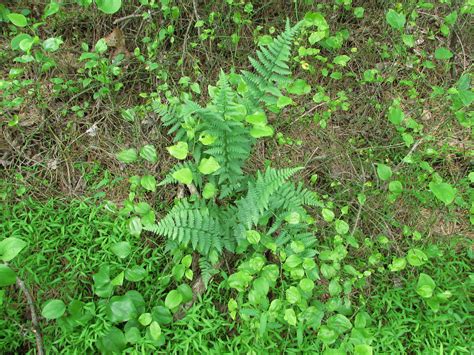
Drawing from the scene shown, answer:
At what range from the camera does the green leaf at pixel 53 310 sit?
1971 millimetres

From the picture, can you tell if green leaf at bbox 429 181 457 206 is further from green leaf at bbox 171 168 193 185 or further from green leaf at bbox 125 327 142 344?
green leaf at bbox 125 327 142 344

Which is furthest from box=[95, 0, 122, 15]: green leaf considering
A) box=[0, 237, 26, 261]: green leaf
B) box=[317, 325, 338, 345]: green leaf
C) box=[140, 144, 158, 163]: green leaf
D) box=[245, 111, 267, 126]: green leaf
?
box=[317, 325, 338, 345]: green leaf

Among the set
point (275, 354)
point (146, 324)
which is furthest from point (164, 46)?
point (275, 354)

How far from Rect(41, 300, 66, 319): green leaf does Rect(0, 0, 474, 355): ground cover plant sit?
1cm

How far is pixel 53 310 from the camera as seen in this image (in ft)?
6.53

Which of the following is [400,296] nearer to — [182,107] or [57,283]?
[182,107]

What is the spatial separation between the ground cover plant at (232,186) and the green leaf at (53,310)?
0.04 ft

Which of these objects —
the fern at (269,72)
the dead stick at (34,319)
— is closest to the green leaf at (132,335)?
the dead stick at (34,319)

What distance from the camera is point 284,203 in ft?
7.61

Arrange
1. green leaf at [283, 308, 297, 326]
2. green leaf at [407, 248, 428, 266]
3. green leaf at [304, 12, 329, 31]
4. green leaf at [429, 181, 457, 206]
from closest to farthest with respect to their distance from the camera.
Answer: green leaf at [283, 308, 297, 326], green leaf at [407, 248, 428, 266], green leaf at [429, 181, 457, 206], green leaf at [304, 12, 329, 31]

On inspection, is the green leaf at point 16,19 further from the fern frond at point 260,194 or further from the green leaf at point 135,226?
the fern frond at point 260,194

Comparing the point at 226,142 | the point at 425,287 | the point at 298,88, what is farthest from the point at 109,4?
the point at 425,287

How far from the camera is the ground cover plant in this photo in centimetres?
211

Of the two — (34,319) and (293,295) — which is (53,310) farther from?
(293,295)
